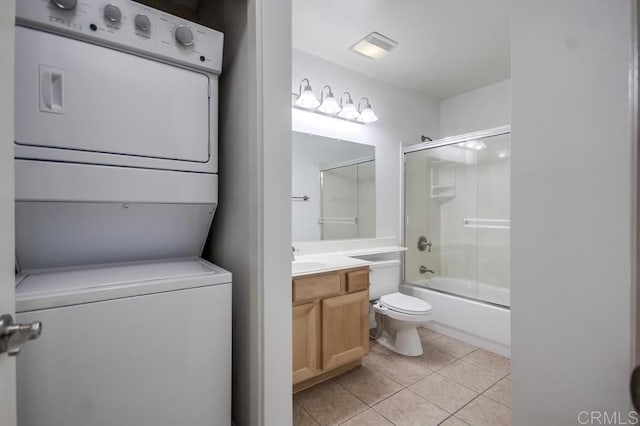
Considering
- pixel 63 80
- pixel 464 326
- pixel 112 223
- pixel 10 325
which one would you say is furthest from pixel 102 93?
pixel 464 326

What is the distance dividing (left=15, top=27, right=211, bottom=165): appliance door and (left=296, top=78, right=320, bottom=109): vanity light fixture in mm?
1184

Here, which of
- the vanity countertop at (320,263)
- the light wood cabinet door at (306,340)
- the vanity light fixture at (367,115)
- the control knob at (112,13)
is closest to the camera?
the control knob at (112,13)

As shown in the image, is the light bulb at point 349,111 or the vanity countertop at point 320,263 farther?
the light bulb at point 349,111

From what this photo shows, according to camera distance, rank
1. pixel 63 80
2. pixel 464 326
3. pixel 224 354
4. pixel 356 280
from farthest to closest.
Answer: pixel 464 326, pixel 356 280, pixel 224 354, pixel 63 80

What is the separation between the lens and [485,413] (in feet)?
5.39

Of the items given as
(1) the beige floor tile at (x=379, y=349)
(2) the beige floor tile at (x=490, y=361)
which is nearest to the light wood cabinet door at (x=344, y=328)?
(1) the beige floor tile at (x=379, y=349)

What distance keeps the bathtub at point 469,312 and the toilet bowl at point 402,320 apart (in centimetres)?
36

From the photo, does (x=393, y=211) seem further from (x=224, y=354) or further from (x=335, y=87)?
(x=224, y=354)

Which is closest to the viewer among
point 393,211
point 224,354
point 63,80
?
point 63,80

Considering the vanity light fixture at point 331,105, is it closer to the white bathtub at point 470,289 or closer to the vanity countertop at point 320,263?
the vanity countertop at point 320,263

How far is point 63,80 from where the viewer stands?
3.09ft

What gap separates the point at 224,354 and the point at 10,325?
2.26ft

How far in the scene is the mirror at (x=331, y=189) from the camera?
8.11 ft

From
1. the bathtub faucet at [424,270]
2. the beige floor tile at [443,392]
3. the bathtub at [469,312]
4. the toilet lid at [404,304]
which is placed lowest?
the beige floor tile at [443,392]
